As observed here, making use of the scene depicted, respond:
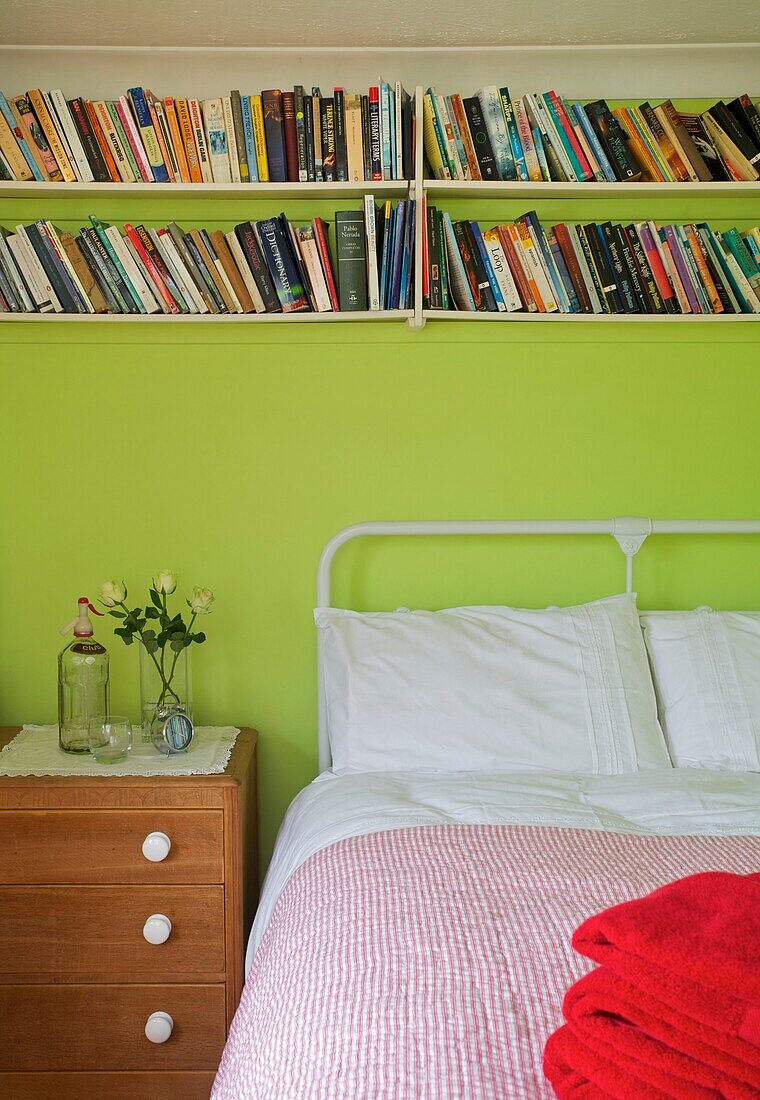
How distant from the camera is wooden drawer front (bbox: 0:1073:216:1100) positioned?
6.03ft

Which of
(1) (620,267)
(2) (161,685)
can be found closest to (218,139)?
(1) (620,267)

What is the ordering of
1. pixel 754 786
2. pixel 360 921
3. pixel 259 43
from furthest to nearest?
pixel 259 43, pixel 754 786, pixel 360 921

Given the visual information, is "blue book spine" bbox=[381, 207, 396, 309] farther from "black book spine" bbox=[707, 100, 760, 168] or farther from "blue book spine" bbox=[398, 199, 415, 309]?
"black book spine" bbox=[707, 100, 760, 168]

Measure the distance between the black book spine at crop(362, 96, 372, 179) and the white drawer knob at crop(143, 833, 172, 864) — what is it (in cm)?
142

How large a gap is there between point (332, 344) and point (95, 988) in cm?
142

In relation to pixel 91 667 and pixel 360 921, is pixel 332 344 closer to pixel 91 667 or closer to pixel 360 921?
pixel 91 667

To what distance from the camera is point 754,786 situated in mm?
1778

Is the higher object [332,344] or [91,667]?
[332,344]

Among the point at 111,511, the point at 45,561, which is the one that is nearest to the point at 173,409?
the point at 111,511

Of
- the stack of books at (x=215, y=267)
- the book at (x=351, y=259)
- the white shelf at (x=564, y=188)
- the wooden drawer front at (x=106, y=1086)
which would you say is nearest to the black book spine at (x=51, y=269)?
the stack of books at (x=215, y=267)

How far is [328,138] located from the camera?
7.02 ft

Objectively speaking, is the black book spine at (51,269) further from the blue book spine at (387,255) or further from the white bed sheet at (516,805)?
the white bed sheet at (516,805)

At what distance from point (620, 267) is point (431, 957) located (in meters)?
1.61

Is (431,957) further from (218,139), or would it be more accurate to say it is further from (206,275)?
(218,139)
